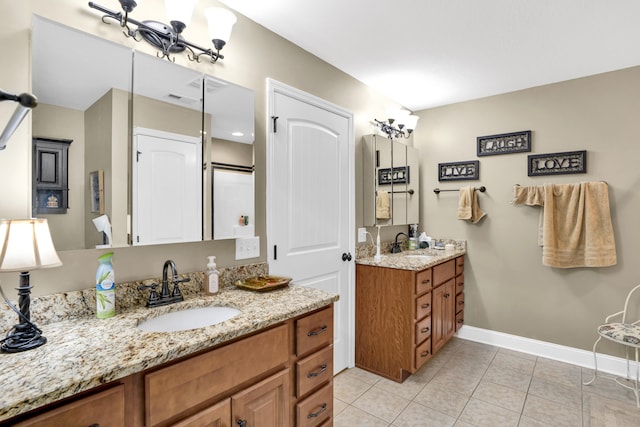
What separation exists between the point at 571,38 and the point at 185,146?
251 cm

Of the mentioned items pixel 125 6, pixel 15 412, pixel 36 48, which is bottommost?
pixel 15 412

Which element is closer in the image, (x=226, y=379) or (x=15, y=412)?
(x=15, y=412)

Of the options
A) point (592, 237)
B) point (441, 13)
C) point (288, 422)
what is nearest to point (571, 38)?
point (441, 13)

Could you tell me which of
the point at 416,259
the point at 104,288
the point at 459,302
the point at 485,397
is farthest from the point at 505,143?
the point at 104,288

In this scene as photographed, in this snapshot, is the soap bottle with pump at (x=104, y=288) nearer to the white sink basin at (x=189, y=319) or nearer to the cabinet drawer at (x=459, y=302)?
the white sink basin at (x=189, y=319)

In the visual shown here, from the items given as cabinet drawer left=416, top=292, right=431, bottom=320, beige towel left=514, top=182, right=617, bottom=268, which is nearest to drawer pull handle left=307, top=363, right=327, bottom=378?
cabinet drawer left=416, top=292, right=431, bottom=320

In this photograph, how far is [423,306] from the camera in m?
2.54

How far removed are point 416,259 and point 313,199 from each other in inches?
42.5

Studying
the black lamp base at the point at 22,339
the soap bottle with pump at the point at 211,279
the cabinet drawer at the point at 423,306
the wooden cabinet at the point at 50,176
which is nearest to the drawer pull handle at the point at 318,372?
the soap bottle with pump at the point at 211,279

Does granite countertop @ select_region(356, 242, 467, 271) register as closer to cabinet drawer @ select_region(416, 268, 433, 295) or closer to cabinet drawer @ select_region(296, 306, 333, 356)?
cabinet drawer @ select_region(416, 268, 433, 295)

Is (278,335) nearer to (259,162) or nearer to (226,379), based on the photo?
(226,379)

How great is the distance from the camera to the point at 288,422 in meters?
1.39

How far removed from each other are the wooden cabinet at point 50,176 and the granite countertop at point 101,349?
439mm

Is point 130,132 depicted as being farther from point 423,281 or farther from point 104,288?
point 423,281
